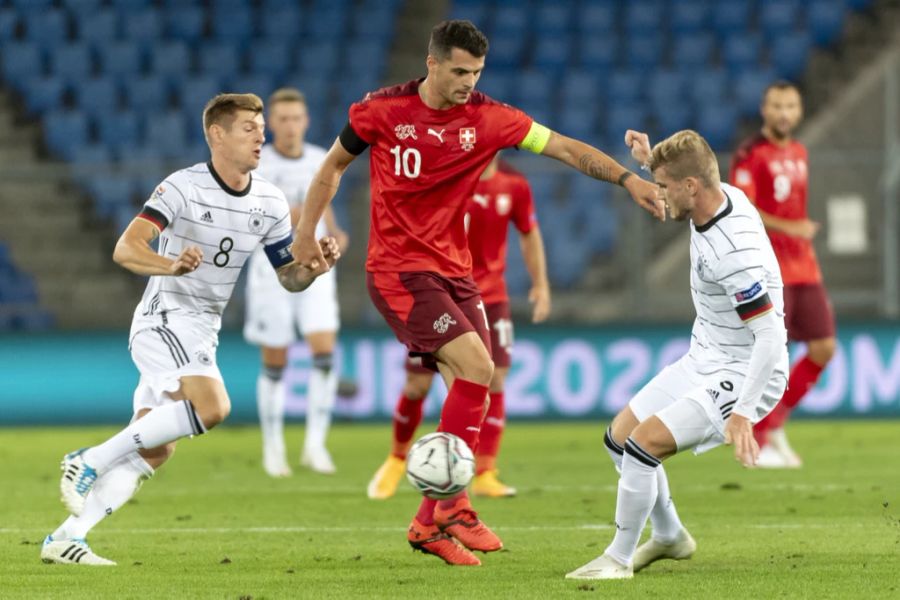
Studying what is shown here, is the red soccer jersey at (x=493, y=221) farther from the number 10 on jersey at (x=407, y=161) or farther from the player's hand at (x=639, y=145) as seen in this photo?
the player's hand at (x=639, y=145)

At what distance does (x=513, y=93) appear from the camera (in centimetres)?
1942

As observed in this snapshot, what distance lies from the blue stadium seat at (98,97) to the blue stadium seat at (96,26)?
857 millimetres

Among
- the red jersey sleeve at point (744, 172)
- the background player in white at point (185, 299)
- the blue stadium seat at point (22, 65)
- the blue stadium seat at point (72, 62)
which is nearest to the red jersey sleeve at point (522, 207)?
the red jersey sleeve at point (744, 172)

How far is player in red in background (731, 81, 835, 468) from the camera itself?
11141 mm

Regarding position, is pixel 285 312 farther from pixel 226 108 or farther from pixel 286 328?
pixel 226 108

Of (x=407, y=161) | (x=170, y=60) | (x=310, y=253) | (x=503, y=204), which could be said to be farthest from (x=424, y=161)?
(x=170, y=60)

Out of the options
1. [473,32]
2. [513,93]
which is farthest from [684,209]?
[513,93]

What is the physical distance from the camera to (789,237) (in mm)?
11250

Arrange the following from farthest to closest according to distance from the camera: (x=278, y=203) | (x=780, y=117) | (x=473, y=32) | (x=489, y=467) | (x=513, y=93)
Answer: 1. (x=513, y=93)
2. (x=780, y=117)
3. (x=489, y=467)
4. (x=278, y=203)
5. (x=473, y=32)

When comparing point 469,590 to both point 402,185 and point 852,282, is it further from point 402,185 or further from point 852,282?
point 852,282

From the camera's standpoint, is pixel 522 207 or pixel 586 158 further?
pixel 522 207

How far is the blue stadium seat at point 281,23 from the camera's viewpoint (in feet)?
66.4

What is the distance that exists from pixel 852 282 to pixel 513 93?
18.3ft

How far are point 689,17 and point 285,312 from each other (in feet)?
34.8
